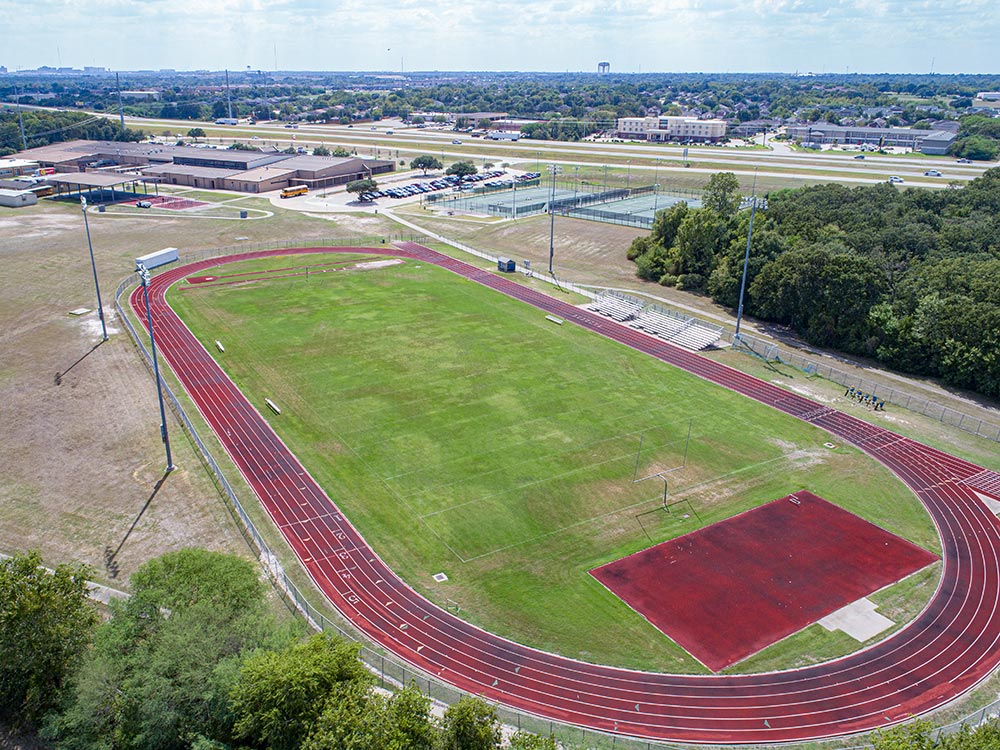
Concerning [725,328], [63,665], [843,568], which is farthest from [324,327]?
[843,568]

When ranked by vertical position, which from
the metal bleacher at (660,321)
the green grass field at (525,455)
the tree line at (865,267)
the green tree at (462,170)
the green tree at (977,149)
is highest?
the green tree at (977,149)

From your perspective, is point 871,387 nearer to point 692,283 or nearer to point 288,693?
point 692,283

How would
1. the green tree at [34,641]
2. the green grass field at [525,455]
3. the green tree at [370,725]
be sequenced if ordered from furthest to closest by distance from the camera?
the green grass field at [525,455] < the green tree at [34,641] < the green tree at [370,725]

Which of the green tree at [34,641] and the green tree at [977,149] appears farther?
the green tree at [977,149]

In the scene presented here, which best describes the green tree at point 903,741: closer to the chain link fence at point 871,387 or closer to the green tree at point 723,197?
the chain link fence at point 871,387

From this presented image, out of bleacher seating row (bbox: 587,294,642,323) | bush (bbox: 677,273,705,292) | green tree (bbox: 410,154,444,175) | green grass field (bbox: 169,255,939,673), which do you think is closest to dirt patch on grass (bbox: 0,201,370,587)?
green grass field (bbox: 169,255,939,673)

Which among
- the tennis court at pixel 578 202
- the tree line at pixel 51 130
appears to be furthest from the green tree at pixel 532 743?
the tree line at pixel 51 130
